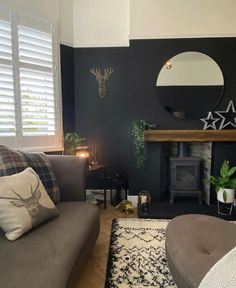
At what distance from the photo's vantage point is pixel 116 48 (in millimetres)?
3471

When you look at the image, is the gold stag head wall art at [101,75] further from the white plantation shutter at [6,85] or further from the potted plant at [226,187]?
the potted plant at [226,187]

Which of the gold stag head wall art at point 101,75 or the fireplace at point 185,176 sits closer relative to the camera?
the fireplace at point 185,176

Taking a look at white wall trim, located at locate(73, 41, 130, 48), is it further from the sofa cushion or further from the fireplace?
the sofa cushion

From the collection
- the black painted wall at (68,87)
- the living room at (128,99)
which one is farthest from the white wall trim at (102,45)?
the black painted wall at (68,87)

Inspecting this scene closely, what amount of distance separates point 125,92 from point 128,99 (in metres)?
0.14

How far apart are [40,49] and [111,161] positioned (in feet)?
6.10

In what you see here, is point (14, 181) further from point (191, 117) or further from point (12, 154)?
point (191, 117)

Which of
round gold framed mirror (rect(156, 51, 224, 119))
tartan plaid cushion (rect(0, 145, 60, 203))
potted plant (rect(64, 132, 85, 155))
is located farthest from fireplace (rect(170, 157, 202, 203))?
tartan plaid cushion (rect(0, 145, 60, 203))

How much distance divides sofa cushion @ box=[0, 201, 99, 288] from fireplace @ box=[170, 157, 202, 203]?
171cm

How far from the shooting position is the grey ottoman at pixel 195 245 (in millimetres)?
1288

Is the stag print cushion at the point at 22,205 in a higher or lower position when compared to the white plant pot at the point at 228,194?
higher

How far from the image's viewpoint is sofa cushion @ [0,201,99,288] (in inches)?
43.0

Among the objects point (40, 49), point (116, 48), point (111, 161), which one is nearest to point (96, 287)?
point (111, 161)

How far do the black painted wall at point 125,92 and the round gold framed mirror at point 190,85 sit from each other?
0.24ft
